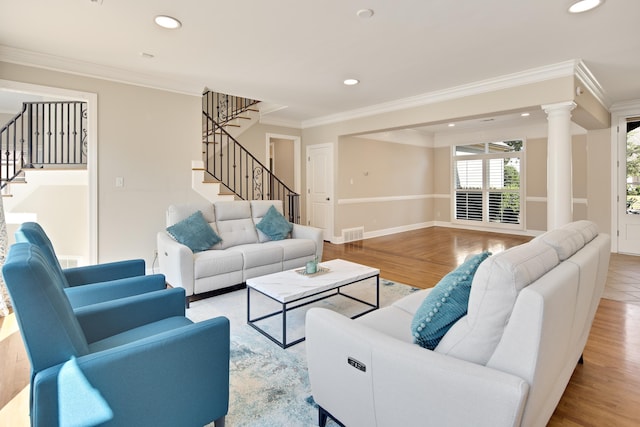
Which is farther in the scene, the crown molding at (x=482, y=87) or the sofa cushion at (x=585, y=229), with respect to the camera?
the crown molding at (x=482, y=87)

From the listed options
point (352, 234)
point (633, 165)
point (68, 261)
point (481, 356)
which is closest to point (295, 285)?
point (481, 356)

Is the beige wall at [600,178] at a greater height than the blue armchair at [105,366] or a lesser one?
greater

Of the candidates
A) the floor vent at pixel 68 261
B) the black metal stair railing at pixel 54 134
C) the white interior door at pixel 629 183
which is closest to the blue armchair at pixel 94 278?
the floor vent at pixel 68 261

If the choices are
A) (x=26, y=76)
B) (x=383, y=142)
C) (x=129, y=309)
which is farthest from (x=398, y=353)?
(x=383, y=142)

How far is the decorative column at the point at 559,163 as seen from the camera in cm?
384

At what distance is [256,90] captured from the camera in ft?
15.9

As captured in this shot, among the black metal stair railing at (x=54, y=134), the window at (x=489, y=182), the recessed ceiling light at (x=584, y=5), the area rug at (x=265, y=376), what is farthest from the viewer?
the window at (x=489, y=182)

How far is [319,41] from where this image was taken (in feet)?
10.5

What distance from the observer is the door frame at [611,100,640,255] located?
5.59 metres

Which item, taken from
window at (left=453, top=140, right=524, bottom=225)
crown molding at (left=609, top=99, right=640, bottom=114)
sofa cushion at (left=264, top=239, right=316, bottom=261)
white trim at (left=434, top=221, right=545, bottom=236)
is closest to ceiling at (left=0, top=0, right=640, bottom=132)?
crown molding at (left=609, top=99, right=640, bottom=114)

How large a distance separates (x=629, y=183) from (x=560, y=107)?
316 centimetres

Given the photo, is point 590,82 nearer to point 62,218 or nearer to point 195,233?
point 195,233

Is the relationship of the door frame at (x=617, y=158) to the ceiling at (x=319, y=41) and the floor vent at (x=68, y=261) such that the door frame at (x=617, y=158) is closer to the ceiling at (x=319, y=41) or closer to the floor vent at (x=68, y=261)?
the ceiling at (x=319, y=41)

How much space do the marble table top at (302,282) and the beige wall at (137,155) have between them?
7.68 ft
